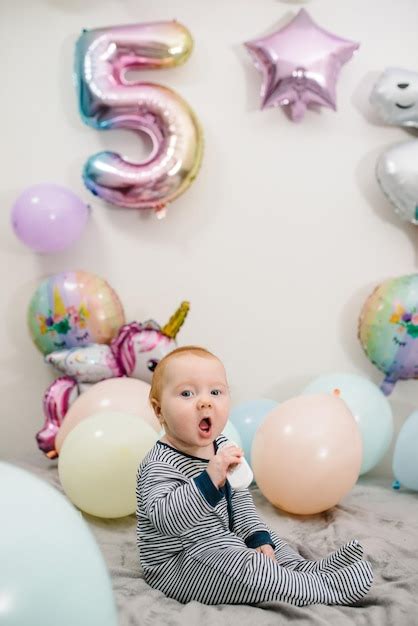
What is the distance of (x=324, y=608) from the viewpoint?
4.86 ft

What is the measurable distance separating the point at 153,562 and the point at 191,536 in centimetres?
13

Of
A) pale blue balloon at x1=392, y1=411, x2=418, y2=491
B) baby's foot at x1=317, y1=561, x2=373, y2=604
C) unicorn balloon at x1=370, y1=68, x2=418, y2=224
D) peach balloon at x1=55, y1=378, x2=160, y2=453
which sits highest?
unicorn balloon at x1=370, y1=68, x2=418, y2=224

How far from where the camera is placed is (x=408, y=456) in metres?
2.44

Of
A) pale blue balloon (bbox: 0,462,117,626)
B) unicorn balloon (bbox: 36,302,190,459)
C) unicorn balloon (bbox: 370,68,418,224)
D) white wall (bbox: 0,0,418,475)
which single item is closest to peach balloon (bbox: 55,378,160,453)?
→ unicorn balloon (bbox: 36,302,190,459)

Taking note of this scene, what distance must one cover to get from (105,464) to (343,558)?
70 cm

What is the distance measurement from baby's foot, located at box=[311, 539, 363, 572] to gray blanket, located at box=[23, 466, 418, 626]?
81mm

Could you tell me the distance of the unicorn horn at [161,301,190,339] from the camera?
2.74 m

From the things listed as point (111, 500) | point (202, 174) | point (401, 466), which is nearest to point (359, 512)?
point (401, 466)

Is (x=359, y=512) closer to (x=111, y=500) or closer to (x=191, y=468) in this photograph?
(x=111, y=500)

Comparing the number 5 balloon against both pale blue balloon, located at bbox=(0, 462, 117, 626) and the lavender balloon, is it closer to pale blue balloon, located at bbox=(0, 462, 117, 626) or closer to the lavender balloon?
Result: the lavender balloon

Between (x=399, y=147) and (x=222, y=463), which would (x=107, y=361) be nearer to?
(x=399, y=147)

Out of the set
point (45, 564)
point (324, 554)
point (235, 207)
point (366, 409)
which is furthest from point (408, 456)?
point (45, 564)

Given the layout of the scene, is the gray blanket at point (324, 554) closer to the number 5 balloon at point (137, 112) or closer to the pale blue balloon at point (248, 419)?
the pale blue balloon at point (248, 419)

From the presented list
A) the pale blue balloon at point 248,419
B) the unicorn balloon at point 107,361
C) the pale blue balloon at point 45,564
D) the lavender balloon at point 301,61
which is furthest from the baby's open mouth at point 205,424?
the lavender balloon at point 301,61
